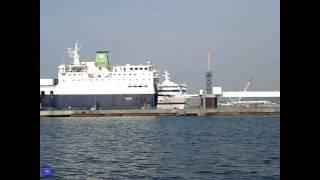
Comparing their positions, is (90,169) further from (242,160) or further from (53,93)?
(53,93)

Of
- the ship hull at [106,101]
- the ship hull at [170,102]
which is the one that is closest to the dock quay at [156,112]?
the ship hull at [106,101]

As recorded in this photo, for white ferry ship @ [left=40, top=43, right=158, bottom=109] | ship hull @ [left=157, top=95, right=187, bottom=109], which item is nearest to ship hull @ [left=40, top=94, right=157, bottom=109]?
white ferry ship @ [left=40, top=43, right=158, bottom=109]

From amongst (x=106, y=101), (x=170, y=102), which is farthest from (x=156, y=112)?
(x=170, y=102)

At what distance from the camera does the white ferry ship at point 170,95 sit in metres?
61.2

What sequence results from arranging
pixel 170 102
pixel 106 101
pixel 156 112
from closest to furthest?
→ pixel 156 112 < pixel 106 101 < pixel 170 102

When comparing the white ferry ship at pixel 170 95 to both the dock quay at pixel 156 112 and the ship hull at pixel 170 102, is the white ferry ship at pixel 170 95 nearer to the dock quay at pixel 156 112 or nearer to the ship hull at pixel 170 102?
the ship hull at pixel 170 102

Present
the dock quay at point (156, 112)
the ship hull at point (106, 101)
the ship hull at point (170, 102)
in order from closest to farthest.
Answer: the dock quay at point (156, 112) → the ship hull at point (106, 101) → the ship hull at point (170, 102)

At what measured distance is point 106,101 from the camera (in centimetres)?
5566

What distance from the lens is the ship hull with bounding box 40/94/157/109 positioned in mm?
55594

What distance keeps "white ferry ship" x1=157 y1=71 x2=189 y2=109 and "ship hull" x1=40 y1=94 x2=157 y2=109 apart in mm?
3289

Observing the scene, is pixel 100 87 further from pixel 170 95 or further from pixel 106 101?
pixel 170 95

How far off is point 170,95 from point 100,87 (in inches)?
384
